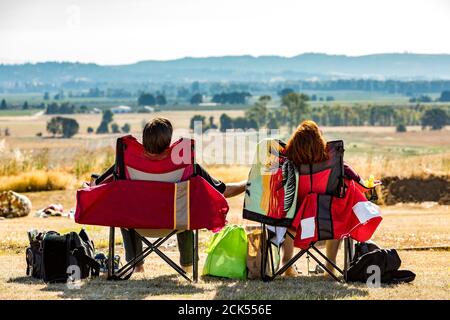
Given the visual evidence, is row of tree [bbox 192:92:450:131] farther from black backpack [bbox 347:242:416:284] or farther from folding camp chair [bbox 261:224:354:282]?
black backpack [bbox 347:242:416:284]

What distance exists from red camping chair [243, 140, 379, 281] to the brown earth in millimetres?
10920

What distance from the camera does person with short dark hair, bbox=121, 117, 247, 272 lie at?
6406mm

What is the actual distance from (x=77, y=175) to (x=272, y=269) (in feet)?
45.8

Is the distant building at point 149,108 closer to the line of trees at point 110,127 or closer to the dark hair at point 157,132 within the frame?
the line of trees at point 110,127

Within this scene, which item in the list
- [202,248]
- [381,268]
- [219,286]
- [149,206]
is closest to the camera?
[219,286]

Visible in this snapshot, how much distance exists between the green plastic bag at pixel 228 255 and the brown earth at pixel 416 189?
10.7 m

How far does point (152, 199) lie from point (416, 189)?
11820 millimetres

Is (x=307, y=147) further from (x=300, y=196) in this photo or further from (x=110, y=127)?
(x=110, y=127)

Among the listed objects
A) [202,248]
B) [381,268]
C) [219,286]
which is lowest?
[202,248]

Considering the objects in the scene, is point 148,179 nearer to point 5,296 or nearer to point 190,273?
point 190,273

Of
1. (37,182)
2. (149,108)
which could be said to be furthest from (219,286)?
(149,108)

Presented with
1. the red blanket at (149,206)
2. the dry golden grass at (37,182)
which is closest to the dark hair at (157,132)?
the red blanket at (149,206)

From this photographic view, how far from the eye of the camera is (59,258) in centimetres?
656
